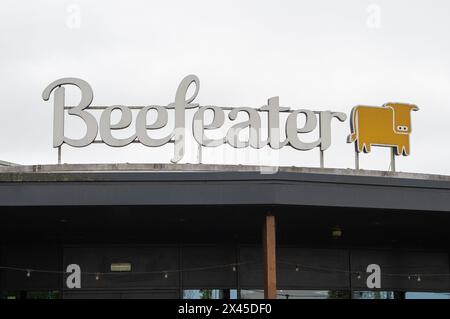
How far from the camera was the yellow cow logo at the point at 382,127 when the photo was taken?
87.9ft

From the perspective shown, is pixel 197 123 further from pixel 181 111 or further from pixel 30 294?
pixel 30 294

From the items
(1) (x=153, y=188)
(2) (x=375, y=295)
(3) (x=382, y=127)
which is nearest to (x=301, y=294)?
(2) (x=375, y=295)

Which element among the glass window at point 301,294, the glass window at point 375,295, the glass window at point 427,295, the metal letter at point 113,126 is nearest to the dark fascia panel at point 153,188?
the metal letter at point 113,126

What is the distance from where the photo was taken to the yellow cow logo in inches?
1055

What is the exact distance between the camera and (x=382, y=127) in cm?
2719

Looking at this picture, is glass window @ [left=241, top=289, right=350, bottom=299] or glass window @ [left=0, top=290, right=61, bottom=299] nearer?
glass window @ [left=0, top=290, right=61, bottom=299]

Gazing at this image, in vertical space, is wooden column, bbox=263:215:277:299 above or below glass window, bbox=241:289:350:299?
above

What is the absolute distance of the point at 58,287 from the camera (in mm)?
27125

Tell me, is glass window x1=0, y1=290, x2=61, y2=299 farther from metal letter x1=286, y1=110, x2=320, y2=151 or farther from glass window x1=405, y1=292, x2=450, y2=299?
glass window x1=405, y1=292, x2=450, y2=299

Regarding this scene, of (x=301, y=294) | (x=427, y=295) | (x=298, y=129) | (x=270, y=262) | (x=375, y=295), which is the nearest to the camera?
(x=270, y=262)

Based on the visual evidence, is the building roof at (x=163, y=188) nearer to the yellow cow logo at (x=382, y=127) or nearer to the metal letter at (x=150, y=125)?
the metal letter at (x=150, y=125)

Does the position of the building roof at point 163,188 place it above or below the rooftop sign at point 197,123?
below

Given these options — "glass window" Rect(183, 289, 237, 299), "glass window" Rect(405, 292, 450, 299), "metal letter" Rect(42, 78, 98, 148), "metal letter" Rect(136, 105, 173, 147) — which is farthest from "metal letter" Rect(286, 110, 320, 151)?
"glass window" Rect(405, 292, 450, 299)
